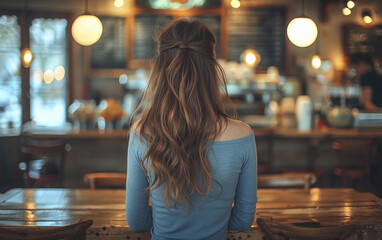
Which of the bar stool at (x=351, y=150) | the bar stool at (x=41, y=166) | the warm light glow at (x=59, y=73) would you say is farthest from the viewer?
the warm light glow at (x=59, y=73)

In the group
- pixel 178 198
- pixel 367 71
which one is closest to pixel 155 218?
pixel 178 198

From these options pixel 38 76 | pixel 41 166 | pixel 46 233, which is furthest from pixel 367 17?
pixel 38 76

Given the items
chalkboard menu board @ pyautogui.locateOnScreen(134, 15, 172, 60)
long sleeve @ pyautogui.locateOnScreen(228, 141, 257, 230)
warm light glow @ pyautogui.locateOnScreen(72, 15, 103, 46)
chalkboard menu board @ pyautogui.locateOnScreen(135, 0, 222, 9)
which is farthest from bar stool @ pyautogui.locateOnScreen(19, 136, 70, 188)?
chalkboard menu board @ pyautogui.locateOnScreen(135, 0, 222, 9)

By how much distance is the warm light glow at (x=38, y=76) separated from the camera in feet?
18.8

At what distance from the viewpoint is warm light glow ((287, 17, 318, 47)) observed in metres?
2.96

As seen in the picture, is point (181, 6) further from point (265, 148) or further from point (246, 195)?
point (246, 195)

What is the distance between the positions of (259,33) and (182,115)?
4.93 metres

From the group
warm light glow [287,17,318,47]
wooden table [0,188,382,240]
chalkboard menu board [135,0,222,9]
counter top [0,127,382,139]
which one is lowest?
wooden table [0,188,382,240]

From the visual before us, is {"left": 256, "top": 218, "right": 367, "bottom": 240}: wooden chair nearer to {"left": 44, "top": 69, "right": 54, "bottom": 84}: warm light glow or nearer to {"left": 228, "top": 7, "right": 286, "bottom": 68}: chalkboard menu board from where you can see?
{"left": 228, "top": 7, "right": 286, "bottom": 68}: chalkboard menu board

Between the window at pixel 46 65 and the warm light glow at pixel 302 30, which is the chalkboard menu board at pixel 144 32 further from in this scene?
the warm light glow at pixel 302 30

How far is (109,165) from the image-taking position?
13.0ft

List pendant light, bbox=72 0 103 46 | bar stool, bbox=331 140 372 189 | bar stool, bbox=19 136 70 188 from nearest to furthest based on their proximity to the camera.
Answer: pendant light, bbox=72 0 103 46 < bar stool, bbox=19 136 70 188 < bar stool, bbox=331 140 372 189

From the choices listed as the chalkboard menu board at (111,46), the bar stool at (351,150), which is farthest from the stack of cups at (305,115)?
the chalkboard menu board at (111,46)

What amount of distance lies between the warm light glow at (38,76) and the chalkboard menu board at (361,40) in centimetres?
484
